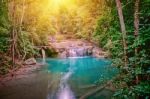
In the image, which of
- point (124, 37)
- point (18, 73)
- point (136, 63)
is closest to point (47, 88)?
point (18, 73)

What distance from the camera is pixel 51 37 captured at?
4319 centimetres

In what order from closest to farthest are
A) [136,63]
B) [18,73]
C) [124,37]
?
1. [136,63]
2. [124,37]
3. [18,73]

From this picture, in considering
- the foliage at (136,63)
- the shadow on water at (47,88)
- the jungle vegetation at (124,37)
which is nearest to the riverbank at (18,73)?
the shadow on water at (47,88)

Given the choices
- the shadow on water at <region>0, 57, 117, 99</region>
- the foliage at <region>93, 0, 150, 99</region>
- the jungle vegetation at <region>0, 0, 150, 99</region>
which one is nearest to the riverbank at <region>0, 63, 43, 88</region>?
the shadow on water at <region>0, 57, 117, 99</region>

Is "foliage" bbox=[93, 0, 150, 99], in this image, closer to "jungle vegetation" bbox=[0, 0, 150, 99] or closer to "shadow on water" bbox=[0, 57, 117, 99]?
"jungle vegetation" bbox=[0, 0, 150, 99]

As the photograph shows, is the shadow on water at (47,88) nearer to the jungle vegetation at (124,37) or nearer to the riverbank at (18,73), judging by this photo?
the riverbank at (18,73)

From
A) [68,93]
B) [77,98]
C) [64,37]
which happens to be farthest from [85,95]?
[64,37]

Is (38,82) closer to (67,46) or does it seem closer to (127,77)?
(127,77)

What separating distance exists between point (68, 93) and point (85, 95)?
4.55 ft

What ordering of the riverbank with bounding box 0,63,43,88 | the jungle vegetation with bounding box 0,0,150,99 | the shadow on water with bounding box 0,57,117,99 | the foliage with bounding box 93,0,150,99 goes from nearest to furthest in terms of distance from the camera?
the foliage with bounding box 93,0,150,99
the jungle vegetation with bounding box 0,0,150,99
the shadow on water with bounding box 0,57,117,99
the riverbank with bounding box 0,63,43,88

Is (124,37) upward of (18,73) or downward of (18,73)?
upward

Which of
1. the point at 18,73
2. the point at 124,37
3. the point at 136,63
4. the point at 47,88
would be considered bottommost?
the point at 47,88

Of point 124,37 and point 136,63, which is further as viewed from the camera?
point 124,37

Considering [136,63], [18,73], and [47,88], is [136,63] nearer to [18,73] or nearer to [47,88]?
[47,88]
